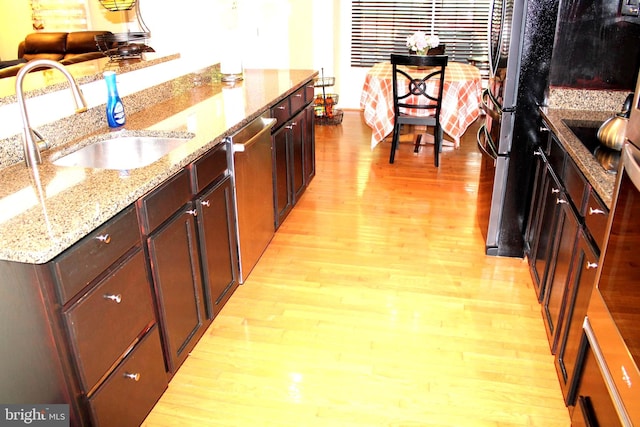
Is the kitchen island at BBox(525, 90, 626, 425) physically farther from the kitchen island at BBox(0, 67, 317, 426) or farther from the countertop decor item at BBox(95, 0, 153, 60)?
the countertop decor item at BBox(95, 0, 153, 60)

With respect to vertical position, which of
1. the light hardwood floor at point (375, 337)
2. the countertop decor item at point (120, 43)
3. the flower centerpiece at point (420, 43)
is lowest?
the light hardwood floor at point (375, 337)

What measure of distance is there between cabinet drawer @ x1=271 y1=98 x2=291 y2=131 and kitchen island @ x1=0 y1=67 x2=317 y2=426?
0.51 metres

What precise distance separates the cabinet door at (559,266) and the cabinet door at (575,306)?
0.23ft

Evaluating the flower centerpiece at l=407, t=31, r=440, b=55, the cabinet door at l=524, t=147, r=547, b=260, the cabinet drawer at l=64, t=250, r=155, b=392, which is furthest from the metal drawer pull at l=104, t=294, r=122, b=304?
the flower centerpiece at l=407, t=31, r=440, b=55

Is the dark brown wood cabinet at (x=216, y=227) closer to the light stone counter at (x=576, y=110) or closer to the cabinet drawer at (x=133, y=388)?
the cabinet drawer at (x=133, y=388)

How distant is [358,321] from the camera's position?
8.04 ft

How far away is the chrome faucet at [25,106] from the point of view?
1.66 m

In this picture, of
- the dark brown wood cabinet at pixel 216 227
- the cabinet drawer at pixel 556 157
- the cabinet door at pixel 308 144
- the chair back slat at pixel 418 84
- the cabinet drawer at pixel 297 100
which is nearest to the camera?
the dark brown wood cabinet at pixel 216 227

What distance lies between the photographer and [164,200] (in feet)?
5.91

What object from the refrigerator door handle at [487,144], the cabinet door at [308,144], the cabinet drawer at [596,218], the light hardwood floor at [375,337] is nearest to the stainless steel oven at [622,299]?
the cabinet drawer at [596,218]

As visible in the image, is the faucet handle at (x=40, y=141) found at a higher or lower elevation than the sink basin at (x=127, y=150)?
higher

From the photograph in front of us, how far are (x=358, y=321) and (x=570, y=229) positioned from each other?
3.30ft

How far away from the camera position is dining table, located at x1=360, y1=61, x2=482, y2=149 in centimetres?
457

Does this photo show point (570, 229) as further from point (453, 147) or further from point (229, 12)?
point (229, 12)
